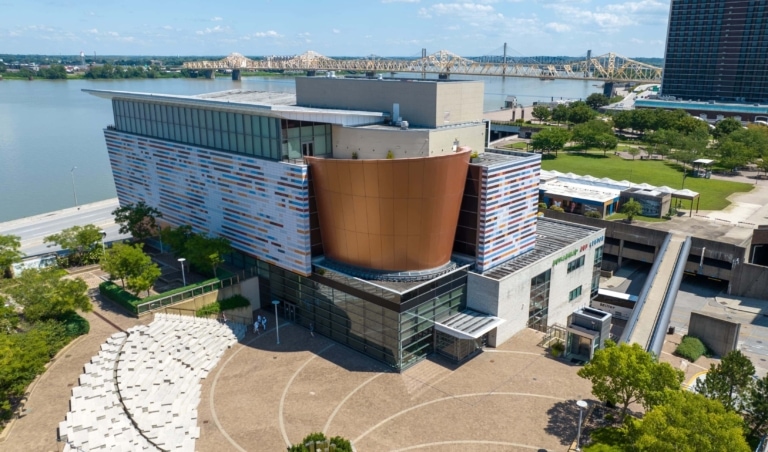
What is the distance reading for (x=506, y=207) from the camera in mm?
37562

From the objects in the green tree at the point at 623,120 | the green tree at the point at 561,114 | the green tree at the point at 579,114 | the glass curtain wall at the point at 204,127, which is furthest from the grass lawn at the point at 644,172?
the glass curtain wall at the point at 204,127

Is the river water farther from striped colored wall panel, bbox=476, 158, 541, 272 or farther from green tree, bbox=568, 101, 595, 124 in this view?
green tree, bbox=568, 101, 595, 124

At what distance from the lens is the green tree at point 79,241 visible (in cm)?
4616

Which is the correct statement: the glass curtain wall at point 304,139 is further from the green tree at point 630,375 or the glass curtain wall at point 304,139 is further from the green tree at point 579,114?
the green tree at point 579,114

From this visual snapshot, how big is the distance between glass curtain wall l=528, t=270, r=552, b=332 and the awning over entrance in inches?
172

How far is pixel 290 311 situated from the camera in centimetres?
4062

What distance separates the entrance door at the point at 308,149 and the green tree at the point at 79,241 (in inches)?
876

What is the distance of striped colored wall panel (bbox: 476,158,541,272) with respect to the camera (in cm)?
3609

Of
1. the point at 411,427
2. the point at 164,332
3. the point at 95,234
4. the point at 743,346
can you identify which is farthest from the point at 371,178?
the point at 743,346

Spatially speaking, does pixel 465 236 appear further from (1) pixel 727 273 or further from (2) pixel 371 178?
(1) pixel 727 273

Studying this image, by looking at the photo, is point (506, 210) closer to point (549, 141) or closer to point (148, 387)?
point (148, 387)

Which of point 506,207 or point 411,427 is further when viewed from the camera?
point 506,207

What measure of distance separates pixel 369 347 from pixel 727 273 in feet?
133

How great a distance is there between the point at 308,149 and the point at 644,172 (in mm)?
67069
